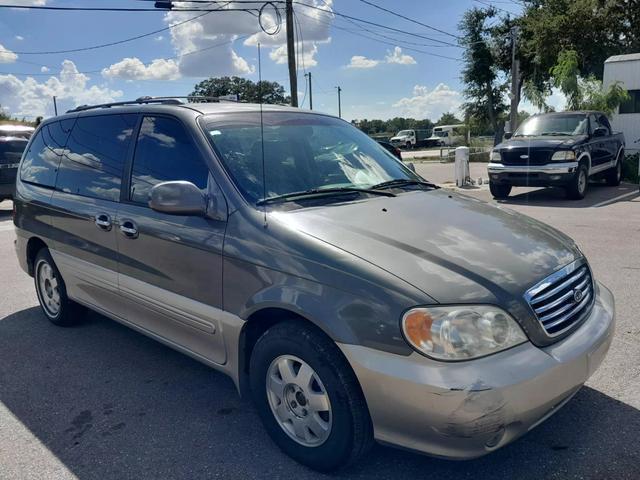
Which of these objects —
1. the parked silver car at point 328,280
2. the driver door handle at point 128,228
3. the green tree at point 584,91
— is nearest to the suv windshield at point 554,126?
the green tree at point 584,91

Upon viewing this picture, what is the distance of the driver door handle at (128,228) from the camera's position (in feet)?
11.5

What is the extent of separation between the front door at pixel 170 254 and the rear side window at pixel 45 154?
128cm

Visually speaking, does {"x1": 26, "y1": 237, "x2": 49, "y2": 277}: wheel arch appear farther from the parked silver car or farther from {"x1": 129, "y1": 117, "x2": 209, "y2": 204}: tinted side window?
{"x1": 129, "y1": 117, "x2": 209, "y2": 204}: tinted side window

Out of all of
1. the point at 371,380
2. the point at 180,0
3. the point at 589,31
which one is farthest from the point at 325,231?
the point at 589,31

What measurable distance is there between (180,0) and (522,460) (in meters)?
16.6

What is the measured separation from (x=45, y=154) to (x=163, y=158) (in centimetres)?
189

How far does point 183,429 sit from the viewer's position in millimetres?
3184

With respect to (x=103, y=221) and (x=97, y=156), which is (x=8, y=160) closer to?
(x=97, y=156)

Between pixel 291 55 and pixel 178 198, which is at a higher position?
pixel 291 55

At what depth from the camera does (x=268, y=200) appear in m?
3.01

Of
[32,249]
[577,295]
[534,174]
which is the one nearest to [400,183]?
[577,295]

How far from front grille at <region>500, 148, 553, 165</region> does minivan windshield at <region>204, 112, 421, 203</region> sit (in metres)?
8.82

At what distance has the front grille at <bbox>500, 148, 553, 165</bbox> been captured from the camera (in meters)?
11.9

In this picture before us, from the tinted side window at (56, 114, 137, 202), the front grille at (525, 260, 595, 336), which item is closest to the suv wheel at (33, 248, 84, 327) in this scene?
the tinted side window at (56, 114, 137, 202)
